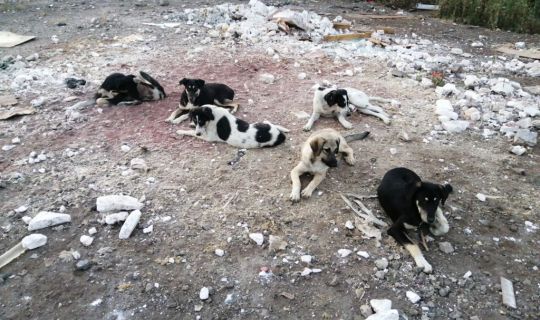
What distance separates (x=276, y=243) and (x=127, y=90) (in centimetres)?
430

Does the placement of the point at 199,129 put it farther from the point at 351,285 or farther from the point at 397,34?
the point at 397,34

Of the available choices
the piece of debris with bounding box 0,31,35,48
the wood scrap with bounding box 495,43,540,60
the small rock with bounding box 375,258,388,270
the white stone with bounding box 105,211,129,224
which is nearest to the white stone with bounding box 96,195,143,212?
the white stone with bounding box 105,211,129,224

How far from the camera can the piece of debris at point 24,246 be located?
168 inches

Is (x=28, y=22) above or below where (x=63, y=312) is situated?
above

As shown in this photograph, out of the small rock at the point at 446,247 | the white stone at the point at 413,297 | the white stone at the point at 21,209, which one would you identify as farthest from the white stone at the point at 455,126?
the white stone at the point at 21,209

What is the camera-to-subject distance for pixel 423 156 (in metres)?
5.97

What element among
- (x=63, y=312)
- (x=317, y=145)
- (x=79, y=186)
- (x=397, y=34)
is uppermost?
(x=397, y=34)

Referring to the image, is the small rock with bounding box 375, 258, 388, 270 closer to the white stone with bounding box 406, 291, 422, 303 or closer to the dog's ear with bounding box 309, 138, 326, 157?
the white stone with bounding box 406, 291, 422, 303

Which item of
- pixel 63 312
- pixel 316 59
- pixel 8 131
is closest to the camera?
pixel 63 312

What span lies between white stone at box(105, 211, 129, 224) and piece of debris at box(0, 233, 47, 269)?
624 mm

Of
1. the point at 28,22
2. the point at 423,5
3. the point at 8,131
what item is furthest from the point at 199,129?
the point at 423,5

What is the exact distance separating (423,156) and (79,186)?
448 cm

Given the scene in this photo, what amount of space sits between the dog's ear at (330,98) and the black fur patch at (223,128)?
5.42 feet

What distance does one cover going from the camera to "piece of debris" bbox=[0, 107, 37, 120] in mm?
6902
